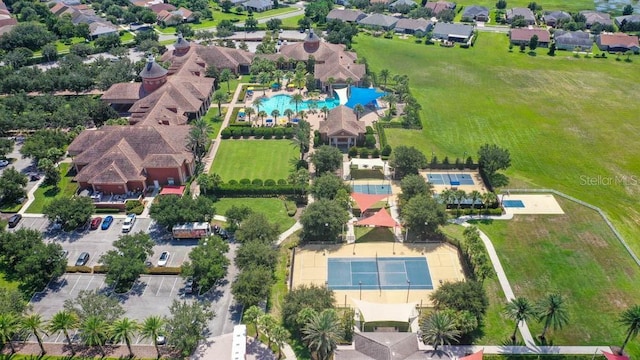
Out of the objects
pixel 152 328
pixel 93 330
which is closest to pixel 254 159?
pixel 152 328

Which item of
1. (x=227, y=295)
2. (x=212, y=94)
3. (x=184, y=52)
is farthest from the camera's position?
(x=184, y=52)

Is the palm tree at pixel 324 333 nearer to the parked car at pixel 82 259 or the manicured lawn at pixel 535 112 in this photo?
the parked car at pixel 82 259

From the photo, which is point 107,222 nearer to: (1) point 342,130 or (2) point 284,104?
(1) point 342,130

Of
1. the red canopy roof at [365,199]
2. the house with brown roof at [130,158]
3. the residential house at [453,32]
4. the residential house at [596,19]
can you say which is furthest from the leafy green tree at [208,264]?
the residential house at [596,19]

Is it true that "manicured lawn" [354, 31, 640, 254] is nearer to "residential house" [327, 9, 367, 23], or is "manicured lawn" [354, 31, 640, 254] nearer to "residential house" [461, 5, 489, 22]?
"residential house" [327, 9, 367, 23]

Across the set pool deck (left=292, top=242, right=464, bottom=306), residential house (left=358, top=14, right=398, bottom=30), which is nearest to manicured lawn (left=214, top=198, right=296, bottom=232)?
pool deck (left=292, top=242, right=464, bottom=306)

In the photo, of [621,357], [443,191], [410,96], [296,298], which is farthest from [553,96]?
[296,298]

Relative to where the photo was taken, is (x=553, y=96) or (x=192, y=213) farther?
(x=553, y=96)

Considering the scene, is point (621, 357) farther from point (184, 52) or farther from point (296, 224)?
point (184, 52)
